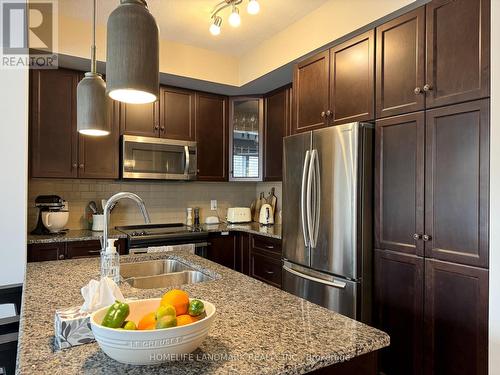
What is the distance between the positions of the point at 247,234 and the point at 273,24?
1.99 m

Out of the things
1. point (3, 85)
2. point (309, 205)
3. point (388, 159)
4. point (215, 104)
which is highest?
point (215, 104)

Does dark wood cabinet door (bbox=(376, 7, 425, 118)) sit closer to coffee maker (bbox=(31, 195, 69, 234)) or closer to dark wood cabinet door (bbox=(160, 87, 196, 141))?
dark wood cabinet door (bbox=(160, 87, 196, 141))

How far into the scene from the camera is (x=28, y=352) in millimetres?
883

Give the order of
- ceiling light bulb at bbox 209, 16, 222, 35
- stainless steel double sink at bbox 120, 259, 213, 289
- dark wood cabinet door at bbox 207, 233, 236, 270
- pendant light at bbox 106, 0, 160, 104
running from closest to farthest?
pendant light at bbox 106, 0, 160, 104, stainless steel double sink at bbox 120, 259, 213, 289, ceiling light bulb at bbox 209, 16, 222, 35, dark wood cabinet door at bbox 207, 233, 236, 270

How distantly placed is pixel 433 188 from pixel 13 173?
2.63 metres

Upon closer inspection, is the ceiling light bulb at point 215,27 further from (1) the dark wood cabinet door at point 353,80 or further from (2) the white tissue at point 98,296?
(2) the white tissue at point 98,296

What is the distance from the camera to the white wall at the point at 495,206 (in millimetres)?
1580

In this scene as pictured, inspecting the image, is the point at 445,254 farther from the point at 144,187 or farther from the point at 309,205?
the point at 144,187

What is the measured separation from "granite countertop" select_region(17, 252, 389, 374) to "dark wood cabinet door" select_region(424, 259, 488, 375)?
95 cm

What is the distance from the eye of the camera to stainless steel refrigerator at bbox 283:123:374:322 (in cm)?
215

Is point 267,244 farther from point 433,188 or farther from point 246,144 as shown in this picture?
point 433,188

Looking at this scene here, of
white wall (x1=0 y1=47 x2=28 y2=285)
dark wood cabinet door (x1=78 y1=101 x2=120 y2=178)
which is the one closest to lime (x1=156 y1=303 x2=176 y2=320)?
white wall (x1=0 y1=47 x2=28 y2=285)

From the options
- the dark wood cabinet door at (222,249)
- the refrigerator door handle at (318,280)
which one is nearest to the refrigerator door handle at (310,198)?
the refrigerator door handle at (318,280)

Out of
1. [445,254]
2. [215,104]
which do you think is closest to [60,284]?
[445,254]
